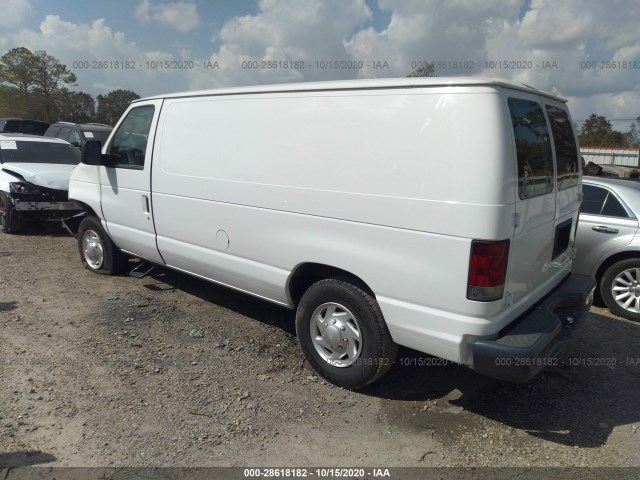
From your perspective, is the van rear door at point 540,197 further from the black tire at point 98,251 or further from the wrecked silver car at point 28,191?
the wrecked silver car at point 28,191

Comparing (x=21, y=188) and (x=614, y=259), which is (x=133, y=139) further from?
(x=614, y=259)

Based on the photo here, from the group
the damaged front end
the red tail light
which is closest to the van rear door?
the red tail light

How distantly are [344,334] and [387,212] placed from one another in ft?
3.38

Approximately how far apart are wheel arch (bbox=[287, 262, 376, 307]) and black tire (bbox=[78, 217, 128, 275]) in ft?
9.87

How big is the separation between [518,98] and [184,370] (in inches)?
125

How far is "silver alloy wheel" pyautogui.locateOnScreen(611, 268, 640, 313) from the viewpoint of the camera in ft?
17.7

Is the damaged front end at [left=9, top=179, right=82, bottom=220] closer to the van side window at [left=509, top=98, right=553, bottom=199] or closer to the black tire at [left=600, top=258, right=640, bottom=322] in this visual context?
the van side window at [left=509, top=98, right=553, bottom=199]

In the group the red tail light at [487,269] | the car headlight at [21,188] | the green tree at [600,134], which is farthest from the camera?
the green tree at [600,134]

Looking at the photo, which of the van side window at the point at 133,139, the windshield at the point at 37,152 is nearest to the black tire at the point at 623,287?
the van side window at the point at 133,139

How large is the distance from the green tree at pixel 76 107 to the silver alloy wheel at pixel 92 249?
38594 mm

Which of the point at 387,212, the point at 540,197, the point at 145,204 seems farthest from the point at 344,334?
the point at 145,204

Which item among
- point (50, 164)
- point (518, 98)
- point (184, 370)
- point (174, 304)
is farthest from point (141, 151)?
point (50, 164)

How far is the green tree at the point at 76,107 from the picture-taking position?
40.2 m

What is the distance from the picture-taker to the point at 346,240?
11.1ft
